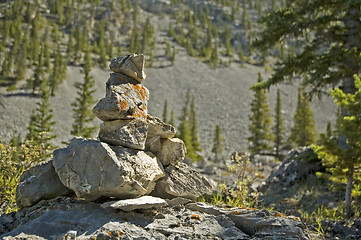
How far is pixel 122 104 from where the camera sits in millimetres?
4684

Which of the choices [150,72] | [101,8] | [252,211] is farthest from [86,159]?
[101,8]

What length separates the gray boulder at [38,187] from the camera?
4.59 meters

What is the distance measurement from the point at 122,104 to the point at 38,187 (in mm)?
1791

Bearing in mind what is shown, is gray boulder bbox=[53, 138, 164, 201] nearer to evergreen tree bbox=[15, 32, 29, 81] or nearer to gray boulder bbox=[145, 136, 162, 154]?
gray boulder bbox=[145, 136, 162, 154]

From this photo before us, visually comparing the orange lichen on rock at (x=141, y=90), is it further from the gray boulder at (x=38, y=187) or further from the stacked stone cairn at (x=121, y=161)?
the gray boulder at (x=38, y=187)

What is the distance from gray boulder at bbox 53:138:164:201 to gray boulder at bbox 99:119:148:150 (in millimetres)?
140

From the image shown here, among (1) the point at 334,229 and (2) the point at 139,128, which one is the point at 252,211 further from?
(1) the point at 334,229

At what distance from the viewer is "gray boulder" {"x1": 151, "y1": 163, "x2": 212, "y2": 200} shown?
494 centimetres

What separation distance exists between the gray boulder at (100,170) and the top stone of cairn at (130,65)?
1.46 metres

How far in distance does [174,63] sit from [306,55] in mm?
79162

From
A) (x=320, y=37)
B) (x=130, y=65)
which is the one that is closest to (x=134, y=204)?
(x=130, y=65)

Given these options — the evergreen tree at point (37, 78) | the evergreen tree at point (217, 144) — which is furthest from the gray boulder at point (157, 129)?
the evergreen tree at point (37, 78)

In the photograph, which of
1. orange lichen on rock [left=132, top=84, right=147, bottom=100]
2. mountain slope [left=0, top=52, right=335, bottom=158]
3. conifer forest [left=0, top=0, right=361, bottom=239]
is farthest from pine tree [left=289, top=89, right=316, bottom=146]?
orange lichen on rock [left=132, top=84, right=147, bottom=100]

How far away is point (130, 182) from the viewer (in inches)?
165
